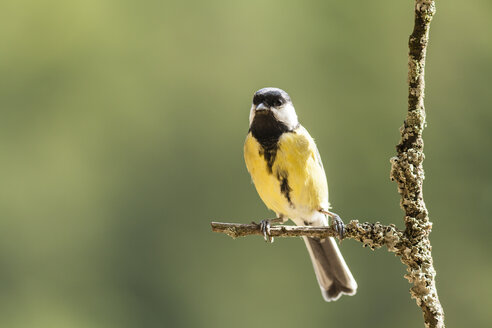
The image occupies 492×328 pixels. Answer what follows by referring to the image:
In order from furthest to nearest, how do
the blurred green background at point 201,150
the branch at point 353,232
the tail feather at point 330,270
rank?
the blurred green background at point 201,150 → the tail feather at point 330,270 → the branch at point 353,232

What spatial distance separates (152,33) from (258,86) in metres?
1.69

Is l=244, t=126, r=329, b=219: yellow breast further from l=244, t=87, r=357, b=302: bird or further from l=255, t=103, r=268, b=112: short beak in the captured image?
l=255, t=103, r=268, b=112: short beak

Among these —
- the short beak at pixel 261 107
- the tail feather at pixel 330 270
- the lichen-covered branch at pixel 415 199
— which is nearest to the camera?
the lichen-covered branch at pixel 415 199

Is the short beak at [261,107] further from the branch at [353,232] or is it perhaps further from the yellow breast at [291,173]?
the branch at [353,232]

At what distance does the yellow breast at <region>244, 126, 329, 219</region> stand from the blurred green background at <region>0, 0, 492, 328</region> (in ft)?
10.3

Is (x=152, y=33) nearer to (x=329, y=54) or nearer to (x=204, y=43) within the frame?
(x=204, y=43)

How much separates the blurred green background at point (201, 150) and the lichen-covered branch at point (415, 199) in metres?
3.80

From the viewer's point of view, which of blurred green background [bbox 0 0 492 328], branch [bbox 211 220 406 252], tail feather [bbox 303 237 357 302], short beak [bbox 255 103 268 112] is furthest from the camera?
blurred green background [bbox 0 0 492 328]

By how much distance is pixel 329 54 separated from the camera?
21.0 feet

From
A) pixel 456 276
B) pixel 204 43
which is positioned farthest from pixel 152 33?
pixel 456 276

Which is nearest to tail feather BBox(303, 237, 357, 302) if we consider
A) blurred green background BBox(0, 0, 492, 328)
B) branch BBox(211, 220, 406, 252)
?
branch BBox(211, 220, 406, 252)

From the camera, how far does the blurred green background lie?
557 centimetres

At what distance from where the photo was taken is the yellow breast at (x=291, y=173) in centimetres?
188

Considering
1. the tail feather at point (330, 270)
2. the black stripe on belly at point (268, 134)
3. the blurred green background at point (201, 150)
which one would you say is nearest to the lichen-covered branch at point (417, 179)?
the tail feather at point (330, 270)
